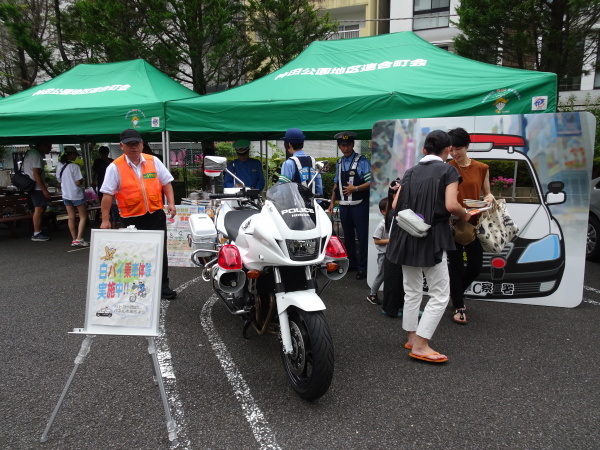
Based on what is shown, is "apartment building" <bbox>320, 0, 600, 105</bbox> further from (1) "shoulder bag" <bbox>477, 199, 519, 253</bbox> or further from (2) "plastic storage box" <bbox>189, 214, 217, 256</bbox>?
(2) "plastic storage box" <bbox>189, 214, 217, 256</bbox>

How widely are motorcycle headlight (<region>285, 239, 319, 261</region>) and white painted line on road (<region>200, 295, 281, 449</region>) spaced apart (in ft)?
3.20

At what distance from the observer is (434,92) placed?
5.41 metres

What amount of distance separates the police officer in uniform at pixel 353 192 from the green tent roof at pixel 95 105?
9.15 ft

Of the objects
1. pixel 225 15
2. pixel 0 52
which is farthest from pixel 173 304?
pixel 0 52

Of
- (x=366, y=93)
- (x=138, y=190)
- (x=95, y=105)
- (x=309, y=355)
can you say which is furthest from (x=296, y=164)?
(x=95, y=105)

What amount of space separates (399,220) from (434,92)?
9.07 feet

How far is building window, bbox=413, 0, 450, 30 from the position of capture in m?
20.1

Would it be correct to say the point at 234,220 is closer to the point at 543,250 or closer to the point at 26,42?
the point at 543,250

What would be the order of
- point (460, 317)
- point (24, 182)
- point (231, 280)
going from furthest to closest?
point (24, 182), point (460, 317), point (231, 280)

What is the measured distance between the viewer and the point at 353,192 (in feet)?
19.1

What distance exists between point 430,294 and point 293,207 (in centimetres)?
127

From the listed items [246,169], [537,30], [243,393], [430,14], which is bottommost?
[243,393]

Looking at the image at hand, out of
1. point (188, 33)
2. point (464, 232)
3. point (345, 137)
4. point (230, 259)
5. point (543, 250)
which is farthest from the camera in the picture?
point (188, 33)

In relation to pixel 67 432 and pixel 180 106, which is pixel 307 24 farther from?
pixel 67 432
